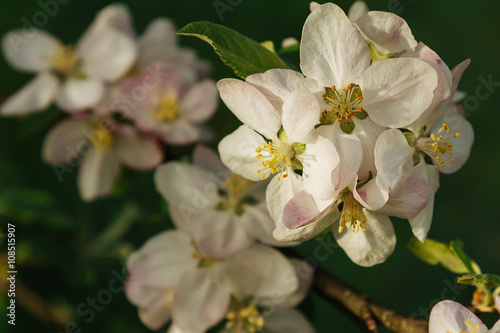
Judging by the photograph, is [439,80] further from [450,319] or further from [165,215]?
[165,215]

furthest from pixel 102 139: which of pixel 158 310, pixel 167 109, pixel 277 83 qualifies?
pixel 277 83

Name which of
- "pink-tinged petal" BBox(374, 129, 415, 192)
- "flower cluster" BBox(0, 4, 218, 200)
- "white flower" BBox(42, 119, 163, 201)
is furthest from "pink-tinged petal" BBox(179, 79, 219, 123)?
"pink-tinged petal" BBox(374, 129, 415, 192)

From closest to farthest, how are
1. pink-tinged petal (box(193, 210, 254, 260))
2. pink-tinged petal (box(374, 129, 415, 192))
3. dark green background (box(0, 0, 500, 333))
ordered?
pink-tinged petal (box(374, 129, 415, 192)), pink-tinged petal (box(193, 210, 254, 260)), dark green background (box(0, 0, 500, 333))

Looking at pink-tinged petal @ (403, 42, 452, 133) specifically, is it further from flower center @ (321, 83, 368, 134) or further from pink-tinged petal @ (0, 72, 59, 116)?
pink-tinged petal @ (0, 72, 59, 116)

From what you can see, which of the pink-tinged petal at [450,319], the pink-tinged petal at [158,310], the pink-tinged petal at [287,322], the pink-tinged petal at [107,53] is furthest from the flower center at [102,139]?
the pink-tinged petal at [450,319]

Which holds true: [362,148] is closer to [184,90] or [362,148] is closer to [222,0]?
[184,90]

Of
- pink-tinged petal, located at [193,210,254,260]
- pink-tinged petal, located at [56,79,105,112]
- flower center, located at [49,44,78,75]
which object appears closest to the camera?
pink-tinged petal, located at [193,210,254,260]
